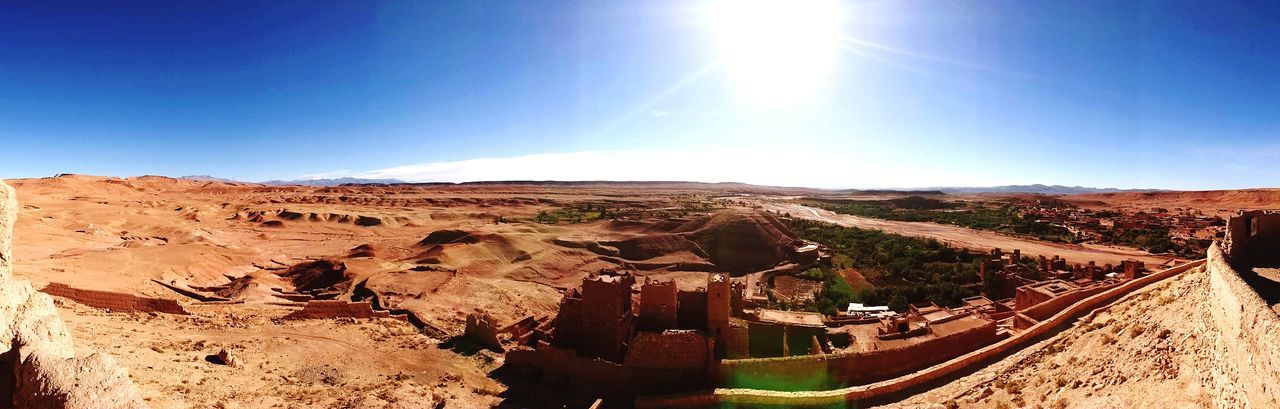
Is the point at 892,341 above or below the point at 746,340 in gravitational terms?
below

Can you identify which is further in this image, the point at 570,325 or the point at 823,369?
the point at 570,325

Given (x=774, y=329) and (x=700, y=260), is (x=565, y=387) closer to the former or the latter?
(x=774, y=329)

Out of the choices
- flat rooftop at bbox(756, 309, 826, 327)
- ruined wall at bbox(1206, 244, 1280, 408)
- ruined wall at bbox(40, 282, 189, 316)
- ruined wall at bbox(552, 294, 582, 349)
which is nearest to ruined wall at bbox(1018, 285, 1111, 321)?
flat rooftop at bbox(756, 309, 826, 327)

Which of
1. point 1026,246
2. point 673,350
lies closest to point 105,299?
point 673,350

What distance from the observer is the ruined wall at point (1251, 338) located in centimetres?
441

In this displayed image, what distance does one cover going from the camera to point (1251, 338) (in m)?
4.82

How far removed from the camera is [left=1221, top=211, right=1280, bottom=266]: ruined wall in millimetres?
8586

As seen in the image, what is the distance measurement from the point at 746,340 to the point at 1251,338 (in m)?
10.5

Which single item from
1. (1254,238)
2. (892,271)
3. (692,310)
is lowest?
(892,271)

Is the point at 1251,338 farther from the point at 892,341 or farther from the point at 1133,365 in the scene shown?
the point at 892,341

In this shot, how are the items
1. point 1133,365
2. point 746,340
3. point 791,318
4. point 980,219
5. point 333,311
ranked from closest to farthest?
point 1133,365
point 746,340
point 333,311
point 791,318
point 980,219

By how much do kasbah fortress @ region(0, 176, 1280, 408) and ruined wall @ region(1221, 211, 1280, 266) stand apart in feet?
0.07

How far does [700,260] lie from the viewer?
37.8m

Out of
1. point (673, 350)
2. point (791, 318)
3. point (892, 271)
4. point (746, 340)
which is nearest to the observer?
point (673, 350)
